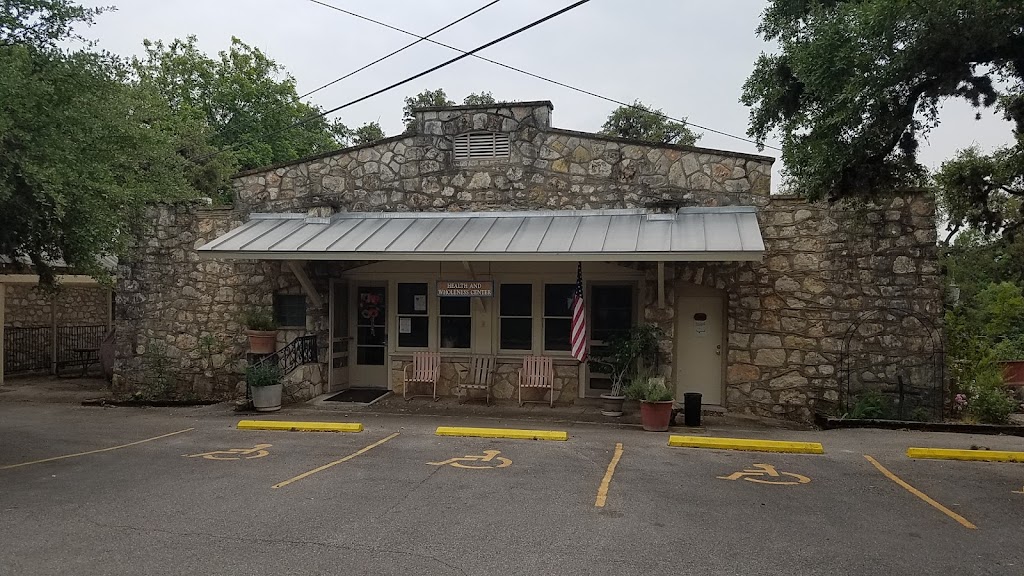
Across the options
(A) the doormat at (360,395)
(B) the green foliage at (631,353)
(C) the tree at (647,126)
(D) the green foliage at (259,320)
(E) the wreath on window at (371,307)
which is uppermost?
(C) the tree at (647,126)

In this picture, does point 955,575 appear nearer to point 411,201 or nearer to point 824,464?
point 824,464

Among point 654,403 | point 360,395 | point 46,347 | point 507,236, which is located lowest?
point 360,395

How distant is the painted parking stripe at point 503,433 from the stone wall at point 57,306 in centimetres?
1202

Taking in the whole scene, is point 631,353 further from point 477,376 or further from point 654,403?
point 477,376

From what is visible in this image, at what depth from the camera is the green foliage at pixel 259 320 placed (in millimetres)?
12500

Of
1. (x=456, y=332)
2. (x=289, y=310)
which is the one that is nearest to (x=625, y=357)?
(x=456, y=332)

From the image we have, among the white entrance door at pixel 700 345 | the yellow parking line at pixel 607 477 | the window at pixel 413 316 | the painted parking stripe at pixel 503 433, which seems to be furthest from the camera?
the window at pixel 413 316

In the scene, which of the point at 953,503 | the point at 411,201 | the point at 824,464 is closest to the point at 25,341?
the point at 411,201

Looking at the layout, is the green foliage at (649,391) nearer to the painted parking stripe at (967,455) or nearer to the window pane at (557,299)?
the window pane at (557,299)

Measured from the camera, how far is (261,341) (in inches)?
489

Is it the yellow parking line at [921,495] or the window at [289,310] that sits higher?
the window at [289,310]

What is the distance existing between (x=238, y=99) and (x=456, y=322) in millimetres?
21458

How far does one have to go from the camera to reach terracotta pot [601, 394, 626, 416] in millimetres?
10992

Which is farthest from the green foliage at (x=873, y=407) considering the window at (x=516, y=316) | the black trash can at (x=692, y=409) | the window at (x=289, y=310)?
the window at (x=289, y=310)
